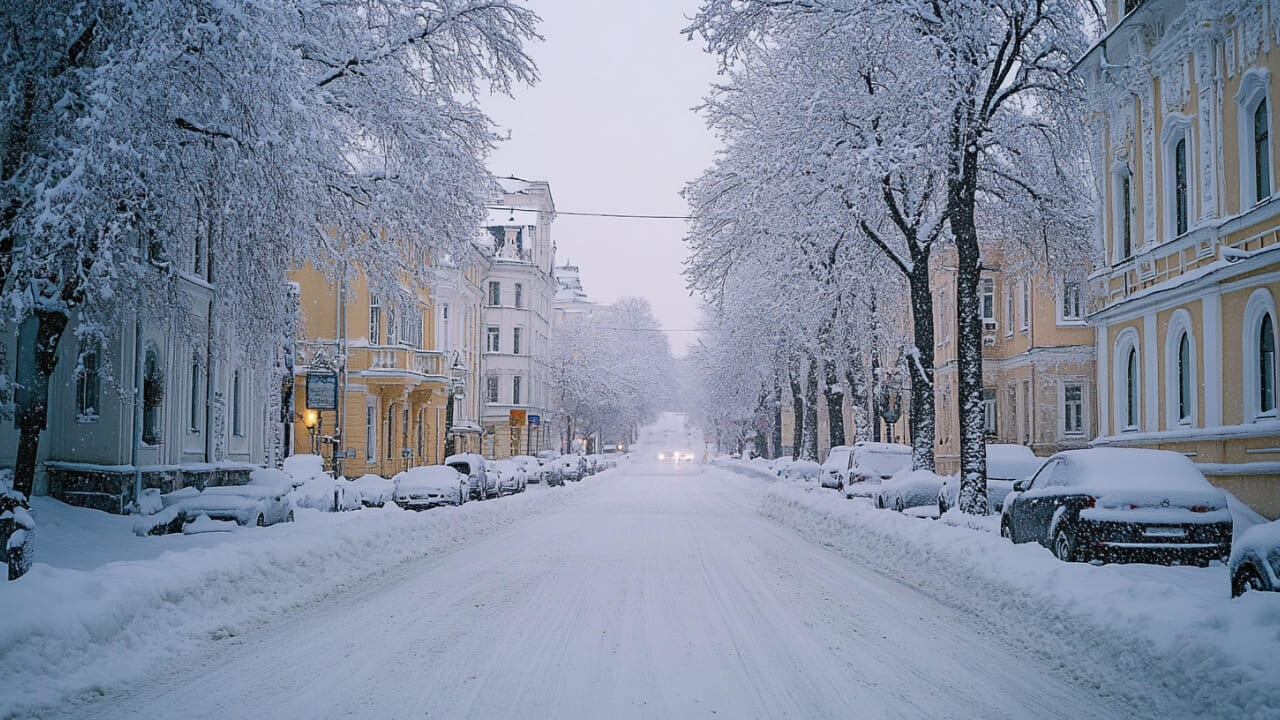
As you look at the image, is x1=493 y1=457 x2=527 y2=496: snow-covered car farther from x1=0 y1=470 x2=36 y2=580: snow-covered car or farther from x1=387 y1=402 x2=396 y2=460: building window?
x1=0 y1=470 x2=36 y2=580: snow-covered car

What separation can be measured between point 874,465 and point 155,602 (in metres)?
21.3

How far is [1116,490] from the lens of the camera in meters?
12.7

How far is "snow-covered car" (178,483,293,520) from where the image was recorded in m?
16.9

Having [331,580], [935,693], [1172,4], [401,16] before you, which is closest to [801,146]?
[1172,4]

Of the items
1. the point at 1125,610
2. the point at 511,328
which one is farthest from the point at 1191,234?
the point at 511,328

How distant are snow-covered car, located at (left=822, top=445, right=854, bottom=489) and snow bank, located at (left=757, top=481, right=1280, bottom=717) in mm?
14790

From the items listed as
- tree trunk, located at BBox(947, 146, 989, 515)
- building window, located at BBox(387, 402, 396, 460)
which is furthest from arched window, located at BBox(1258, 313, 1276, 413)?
building window, located at BBox(387, 402, 396, 460)

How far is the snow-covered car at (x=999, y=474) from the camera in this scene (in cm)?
2161

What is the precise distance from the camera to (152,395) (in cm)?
1980

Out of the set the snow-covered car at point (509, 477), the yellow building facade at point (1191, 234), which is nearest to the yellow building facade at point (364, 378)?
the snow-covered car at point (509, 477)

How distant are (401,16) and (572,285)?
128 metres

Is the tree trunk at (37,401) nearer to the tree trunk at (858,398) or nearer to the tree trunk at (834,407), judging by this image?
the tree trunk at (858,398)

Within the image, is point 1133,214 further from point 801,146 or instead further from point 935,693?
point 935,693

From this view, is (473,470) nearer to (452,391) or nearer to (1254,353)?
(452,391)
